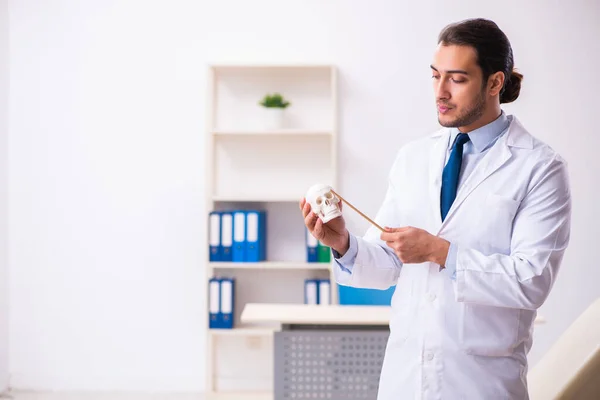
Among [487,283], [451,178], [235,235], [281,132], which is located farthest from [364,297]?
[487,283]

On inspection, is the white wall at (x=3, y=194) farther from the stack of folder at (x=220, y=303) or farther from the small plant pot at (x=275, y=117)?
the small plant pot at (x=275, y=117)

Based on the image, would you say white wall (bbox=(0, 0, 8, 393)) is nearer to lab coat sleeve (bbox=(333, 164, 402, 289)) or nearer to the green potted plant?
the green potted plant

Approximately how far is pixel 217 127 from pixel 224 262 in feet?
2.80

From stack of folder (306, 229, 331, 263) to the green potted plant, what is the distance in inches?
27.0

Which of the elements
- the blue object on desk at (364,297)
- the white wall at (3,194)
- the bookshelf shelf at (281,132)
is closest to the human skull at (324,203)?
the blue object on desk at (364,297)

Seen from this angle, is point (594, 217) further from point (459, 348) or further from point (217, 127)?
point (459, 348)

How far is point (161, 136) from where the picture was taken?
4273mm

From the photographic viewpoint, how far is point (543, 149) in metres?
1.52

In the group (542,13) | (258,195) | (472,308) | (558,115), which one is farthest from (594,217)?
(472,308)

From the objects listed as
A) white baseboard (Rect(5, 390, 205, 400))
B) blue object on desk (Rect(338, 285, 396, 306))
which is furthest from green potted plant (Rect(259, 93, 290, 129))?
white baseboard (Rect(5, 390, 205, 400))

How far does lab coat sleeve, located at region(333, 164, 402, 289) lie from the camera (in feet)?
5.29

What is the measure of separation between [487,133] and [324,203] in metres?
0.41

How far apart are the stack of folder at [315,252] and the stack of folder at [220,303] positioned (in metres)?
0.49

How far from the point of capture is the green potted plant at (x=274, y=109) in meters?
4.07
